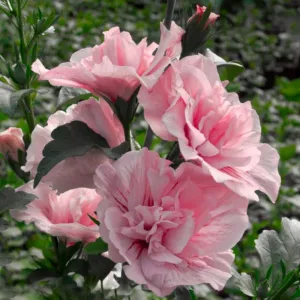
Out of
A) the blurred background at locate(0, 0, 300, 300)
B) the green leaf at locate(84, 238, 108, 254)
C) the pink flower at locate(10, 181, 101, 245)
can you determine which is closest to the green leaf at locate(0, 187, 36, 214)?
the pink flower at locate(10, 181, 101, 245)

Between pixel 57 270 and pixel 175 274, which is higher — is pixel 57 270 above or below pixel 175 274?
below

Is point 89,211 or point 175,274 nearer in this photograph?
point 175,274

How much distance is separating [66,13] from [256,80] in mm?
1192

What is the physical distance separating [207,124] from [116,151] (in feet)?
0.34

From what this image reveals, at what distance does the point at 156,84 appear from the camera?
0.58m

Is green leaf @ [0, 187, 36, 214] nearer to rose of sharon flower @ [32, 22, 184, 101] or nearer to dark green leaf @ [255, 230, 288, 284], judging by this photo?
rose of sharon flower @ [32, 22, 184, 101]

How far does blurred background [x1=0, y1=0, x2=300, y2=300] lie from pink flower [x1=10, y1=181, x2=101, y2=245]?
1.69 feet

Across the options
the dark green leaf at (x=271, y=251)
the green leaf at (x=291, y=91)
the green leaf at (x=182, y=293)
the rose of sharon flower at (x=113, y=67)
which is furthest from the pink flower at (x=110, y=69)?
Answer: the green leaf at (x=291, y=91)

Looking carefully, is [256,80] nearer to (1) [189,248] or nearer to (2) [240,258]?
(2) [240,258]

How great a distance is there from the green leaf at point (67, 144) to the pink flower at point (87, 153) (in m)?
0.01

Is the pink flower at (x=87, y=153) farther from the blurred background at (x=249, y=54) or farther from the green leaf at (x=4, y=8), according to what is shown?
the blurred background at (x=249, y=54)

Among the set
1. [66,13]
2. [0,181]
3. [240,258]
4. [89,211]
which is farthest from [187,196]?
[66,13]

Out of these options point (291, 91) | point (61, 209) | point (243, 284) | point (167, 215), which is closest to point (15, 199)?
point (61, 209)

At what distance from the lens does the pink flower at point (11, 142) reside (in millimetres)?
811
